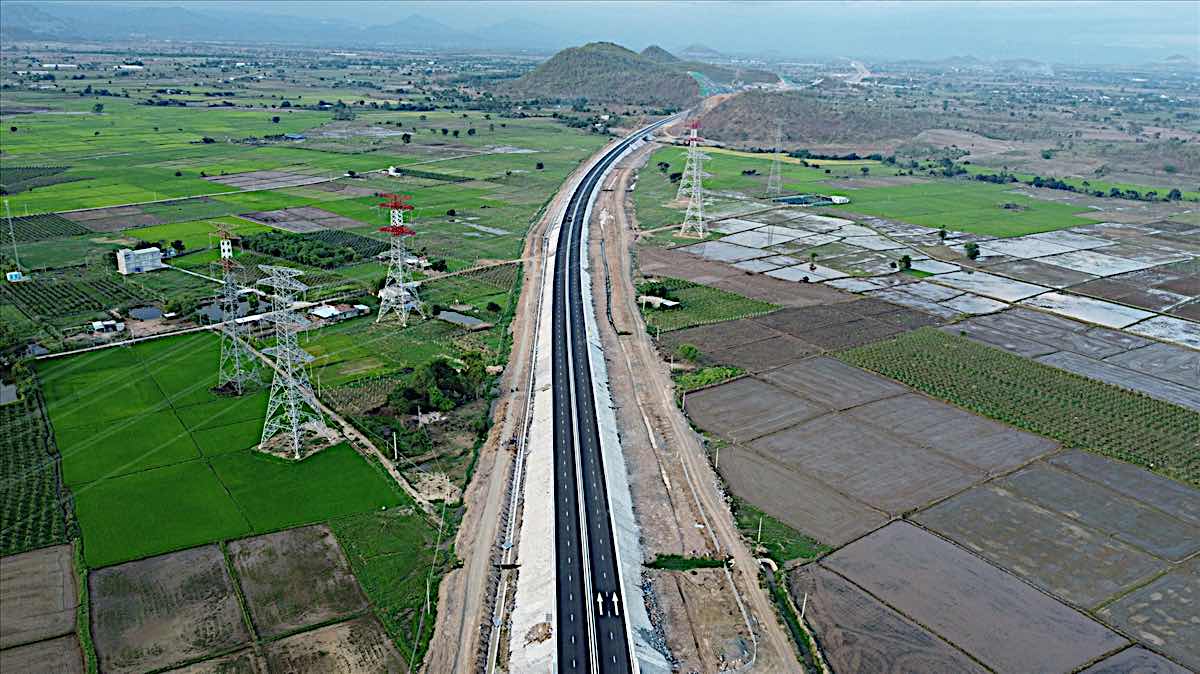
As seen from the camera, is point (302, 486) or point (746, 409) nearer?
point (302, 486)

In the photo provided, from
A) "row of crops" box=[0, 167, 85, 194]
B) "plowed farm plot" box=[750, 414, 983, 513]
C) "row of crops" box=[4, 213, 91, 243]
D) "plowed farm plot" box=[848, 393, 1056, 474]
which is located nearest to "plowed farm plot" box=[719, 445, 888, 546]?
"plowed farm plot" box=[750, 414, 983, 513]

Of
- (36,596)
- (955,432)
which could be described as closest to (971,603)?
(955,432)

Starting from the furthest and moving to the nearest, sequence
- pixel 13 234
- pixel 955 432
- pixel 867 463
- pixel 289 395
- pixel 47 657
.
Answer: pixel 13 234 < pixel 955 432 < pixel 867 463 < pixel 289 395 < pixel 47 657

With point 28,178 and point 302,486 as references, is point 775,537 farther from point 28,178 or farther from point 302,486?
point 28,178

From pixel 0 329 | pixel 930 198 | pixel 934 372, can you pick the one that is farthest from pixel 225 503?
pixel 930 198

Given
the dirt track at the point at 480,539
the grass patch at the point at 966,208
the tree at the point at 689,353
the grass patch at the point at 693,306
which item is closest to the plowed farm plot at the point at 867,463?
the tree at the point at 689,353

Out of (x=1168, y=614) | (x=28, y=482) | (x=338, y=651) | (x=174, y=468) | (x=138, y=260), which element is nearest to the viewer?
(x=338, y=651)

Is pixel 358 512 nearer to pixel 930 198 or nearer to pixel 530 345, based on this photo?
pixel 530 345
